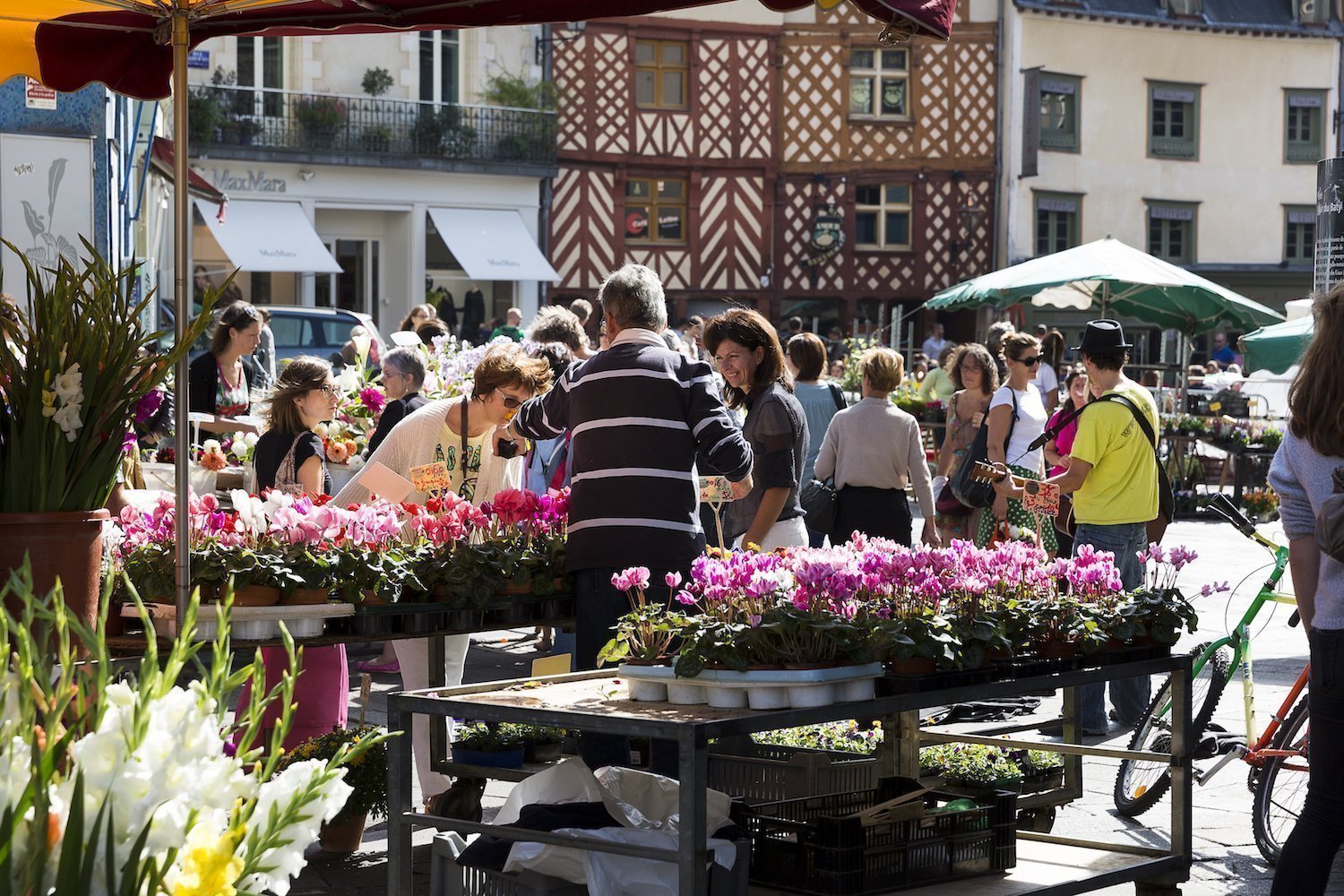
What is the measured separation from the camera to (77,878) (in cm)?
149

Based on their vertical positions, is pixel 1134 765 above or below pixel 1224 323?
below

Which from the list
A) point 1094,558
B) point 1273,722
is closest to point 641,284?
point 1094,558

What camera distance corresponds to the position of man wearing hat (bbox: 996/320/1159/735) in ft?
23.9

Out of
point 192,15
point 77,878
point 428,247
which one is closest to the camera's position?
point 77,878

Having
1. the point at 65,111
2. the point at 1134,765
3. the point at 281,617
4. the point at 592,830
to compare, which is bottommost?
the point at 1134,765

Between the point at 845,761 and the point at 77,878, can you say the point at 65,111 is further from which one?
the point at 77,878

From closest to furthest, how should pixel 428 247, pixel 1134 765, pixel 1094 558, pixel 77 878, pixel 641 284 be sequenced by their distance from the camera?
pixel 77 878
pixel 1094 558
pixel 641 284
pixel 1134 765
pixel 428 247

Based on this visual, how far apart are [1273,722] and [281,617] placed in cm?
317

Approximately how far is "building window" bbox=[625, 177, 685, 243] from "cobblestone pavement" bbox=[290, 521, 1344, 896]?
76.0ft

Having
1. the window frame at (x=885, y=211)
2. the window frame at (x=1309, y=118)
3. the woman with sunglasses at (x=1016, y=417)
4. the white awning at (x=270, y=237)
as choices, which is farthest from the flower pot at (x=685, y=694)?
the window frame at (x=1309, y=118)

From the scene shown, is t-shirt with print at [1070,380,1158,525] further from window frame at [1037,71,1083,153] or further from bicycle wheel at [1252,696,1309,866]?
window frame at [1037,71,1083,153]

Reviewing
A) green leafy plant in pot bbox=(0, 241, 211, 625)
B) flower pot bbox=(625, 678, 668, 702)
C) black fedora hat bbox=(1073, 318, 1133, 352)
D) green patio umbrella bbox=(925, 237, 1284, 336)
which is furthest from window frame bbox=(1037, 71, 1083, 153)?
green leafy plant in pot bbox=(0, 241, 211, 625)

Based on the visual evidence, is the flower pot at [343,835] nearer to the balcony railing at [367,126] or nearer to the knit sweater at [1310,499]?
the knit sweater at [1310,499]

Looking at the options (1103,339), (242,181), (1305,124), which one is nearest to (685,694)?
(1103,339)
